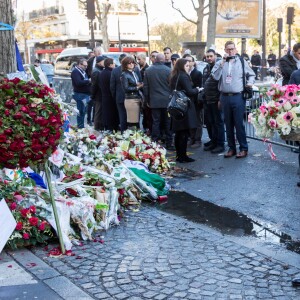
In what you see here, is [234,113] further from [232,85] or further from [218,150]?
[218,150]

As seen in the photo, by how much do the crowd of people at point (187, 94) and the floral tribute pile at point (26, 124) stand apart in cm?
452

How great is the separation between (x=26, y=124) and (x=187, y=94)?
16.7ft

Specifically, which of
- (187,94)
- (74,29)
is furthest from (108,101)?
(74,29)

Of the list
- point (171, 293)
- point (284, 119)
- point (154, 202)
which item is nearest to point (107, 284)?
point (171, 293)

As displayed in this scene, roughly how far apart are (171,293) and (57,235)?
4.90 ft

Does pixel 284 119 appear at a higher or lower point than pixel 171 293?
higher

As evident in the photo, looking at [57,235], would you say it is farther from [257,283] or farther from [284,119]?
[284,119]

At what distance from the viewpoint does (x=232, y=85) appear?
9016 millimetres

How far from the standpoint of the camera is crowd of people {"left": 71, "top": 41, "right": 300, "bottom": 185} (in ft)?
29.8

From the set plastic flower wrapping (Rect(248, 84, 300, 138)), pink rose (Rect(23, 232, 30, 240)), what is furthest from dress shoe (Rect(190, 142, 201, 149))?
pink rose (Rect(23, 232, 30, 240))

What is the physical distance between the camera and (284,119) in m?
4.54

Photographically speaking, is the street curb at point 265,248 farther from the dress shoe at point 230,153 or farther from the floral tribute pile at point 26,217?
the dress shoe at point 230,153

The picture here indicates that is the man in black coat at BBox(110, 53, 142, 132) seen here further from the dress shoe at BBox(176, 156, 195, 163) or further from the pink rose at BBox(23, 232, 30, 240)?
the pink rose at BBox(23, 232, 30, 240)

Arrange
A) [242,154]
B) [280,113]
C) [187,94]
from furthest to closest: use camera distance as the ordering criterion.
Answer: [242,154] → [187,94] → [280,113]
